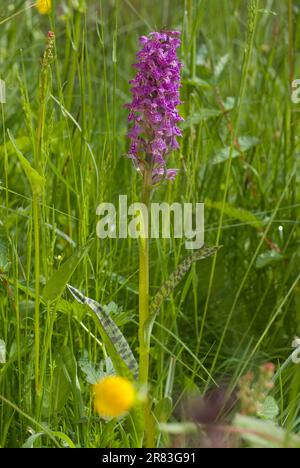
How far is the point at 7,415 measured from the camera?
1.22m

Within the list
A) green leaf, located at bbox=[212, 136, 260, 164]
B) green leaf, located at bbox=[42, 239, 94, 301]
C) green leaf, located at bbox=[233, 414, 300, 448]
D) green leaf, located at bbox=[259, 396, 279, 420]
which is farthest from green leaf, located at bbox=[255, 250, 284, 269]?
green leaf, located at bbox=[233, 414, 300, 448]

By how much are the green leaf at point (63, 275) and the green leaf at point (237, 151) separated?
2.35 ft

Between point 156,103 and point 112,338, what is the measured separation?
33 centimetres

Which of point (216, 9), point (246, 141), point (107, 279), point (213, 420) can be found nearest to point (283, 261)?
point (246, 141)

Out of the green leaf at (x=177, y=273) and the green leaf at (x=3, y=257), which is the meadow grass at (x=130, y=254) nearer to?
the green leaf at (x=3, y=257)

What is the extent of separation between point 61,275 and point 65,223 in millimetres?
609

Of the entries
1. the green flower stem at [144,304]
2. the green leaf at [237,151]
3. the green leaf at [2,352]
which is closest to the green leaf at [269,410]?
the green flower stem at [144,304]

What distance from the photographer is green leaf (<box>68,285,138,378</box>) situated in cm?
111

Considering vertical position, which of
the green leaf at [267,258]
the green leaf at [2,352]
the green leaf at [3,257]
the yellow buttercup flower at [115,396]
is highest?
the green leaf at [3,257]

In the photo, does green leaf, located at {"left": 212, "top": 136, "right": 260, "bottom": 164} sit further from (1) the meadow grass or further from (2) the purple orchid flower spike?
(2) the purple orchid flower spike

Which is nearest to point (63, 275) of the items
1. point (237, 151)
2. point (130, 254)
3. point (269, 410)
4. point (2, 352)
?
point (2, 352)

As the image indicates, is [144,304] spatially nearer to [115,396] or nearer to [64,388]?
[64,388]

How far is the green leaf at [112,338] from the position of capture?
3.64 ft

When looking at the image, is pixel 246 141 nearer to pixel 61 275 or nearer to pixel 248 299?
pixel 248 299
